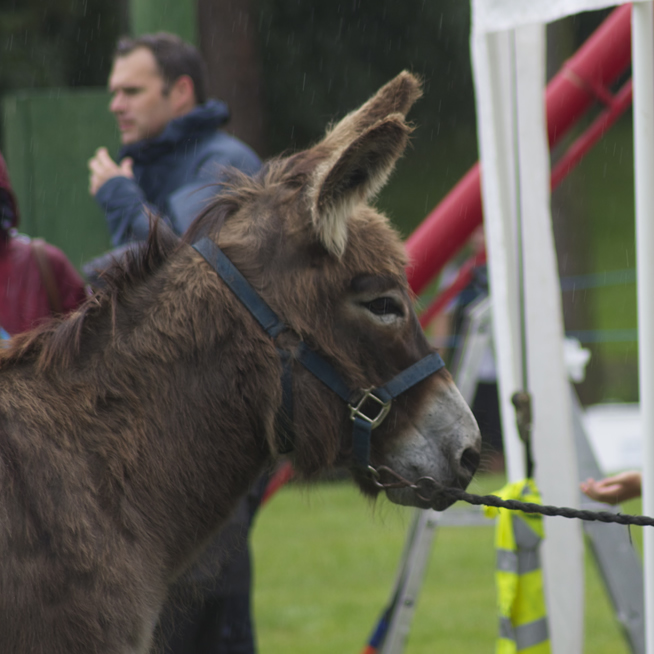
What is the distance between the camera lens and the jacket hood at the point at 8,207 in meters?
3.30

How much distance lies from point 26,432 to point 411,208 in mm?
21969

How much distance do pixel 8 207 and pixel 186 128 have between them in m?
0.80

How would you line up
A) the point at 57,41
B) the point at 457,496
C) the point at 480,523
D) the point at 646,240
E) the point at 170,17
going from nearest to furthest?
the point at 457,496 → the point at 646,240 → the point at 480,523 → the point at 170,17 → the point at 57,41

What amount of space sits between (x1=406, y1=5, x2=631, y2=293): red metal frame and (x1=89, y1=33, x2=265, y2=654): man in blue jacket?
3.08 ft

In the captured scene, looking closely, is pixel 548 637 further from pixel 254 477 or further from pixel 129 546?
pixel 129 546

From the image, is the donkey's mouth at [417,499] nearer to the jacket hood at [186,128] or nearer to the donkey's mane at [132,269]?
the donkey's mane at [132,269]

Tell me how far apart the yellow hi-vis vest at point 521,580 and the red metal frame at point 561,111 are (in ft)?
4.31

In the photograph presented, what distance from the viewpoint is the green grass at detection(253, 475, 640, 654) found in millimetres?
5340

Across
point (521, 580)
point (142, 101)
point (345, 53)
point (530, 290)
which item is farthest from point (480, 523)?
point (345, 53)

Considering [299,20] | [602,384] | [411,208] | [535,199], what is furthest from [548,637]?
[411,208]

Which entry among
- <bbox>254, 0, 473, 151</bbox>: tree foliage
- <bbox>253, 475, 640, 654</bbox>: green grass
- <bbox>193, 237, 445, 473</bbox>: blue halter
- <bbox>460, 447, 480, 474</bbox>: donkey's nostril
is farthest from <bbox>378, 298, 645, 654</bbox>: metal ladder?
<bbox>254, 0, 473, 151</bbox>: tree foliage

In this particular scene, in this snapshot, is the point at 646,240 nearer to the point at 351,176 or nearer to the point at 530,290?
the point at 530,290

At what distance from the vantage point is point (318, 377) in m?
2.27

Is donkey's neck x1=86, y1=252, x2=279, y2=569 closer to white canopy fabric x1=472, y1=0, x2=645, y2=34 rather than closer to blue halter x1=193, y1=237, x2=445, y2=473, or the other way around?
blue halter x1=193, y1=237, x2=445, y2=473
